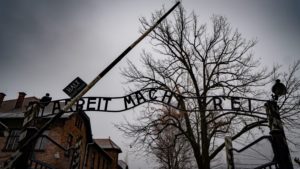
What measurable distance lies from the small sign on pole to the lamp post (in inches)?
195

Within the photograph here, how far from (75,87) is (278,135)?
5.21 meters

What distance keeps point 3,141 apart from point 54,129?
4783mm

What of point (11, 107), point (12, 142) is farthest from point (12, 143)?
point (11, 107)

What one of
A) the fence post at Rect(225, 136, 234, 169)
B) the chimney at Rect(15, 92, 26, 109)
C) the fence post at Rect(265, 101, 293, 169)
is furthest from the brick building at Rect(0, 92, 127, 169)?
the fence post at Rect(265, 101, 293, 169)

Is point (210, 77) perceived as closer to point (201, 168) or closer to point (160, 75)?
point (160, 75)

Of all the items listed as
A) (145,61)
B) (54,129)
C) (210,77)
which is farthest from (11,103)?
(210,77)

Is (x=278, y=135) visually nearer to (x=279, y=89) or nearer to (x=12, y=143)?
(x=279, y=89)

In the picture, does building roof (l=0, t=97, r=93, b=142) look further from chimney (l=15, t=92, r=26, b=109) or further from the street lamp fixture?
the street lamp fixture

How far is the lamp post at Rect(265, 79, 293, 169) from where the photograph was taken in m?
5.13

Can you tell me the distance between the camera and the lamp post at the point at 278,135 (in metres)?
5.13

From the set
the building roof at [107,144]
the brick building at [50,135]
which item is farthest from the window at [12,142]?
the building roof at [107,144]

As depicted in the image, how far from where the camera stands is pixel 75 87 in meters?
5.32

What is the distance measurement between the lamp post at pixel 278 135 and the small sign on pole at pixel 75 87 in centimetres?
495

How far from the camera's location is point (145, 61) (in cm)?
1494
